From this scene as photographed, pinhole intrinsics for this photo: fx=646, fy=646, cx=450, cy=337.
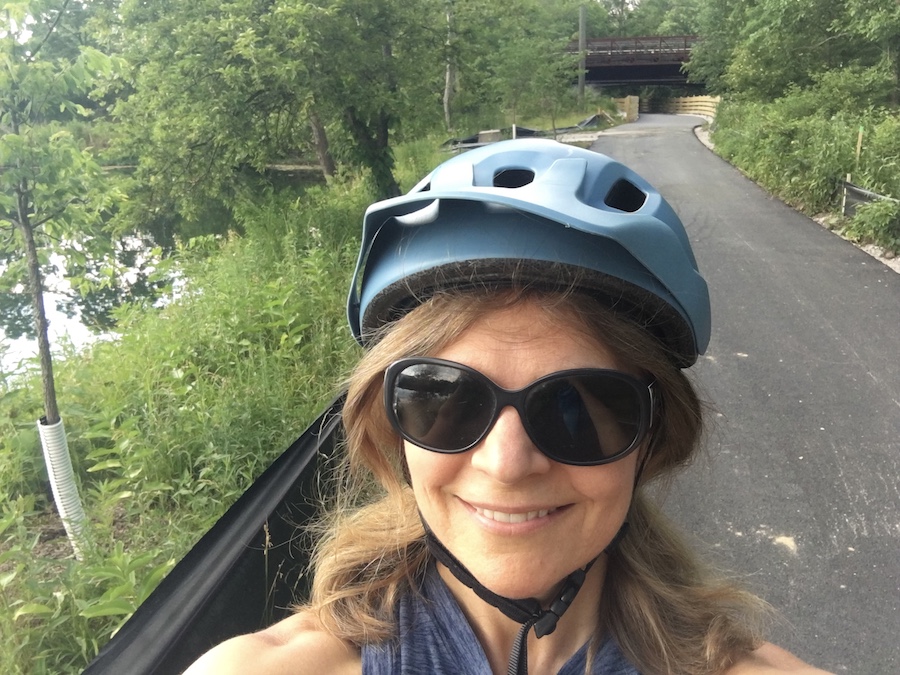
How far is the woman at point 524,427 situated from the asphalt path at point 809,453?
0.74 m

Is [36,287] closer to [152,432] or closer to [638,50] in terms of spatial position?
[152,432]

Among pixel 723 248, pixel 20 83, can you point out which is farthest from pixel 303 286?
pixel 723 248

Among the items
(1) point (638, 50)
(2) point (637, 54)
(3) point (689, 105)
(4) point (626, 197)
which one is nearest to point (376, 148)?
(4) point (626, 197)

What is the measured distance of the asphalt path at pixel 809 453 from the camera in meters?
2.91

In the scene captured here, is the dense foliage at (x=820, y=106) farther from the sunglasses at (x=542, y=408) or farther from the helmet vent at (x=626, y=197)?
the sunglasses at (x=542, y=408)

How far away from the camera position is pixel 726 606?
4.43 ft

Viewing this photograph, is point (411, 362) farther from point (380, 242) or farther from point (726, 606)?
point (726, 606)

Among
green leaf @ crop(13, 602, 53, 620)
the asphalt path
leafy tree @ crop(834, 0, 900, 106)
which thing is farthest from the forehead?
leafy tree @ crop(834, 0, 900, 106)

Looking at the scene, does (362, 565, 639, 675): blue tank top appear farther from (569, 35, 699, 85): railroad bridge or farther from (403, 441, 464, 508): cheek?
(569, 35, 699, 85): railroad bridge

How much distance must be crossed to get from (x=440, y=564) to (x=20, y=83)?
2800 mm

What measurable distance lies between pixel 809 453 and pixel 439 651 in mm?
3687

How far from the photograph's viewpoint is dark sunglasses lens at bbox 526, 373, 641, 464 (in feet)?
3.68

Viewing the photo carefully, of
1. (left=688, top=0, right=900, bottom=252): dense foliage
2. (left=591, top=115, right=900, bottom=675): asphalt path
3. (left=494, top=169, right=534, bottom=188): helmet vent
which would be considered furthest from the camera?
(left=688, top=0, right=900, bottom=252): dense foliage

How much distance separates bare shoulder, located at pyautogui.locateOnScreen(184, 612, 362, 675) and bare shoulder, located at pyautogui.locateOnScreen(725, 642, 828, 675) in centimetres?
72
